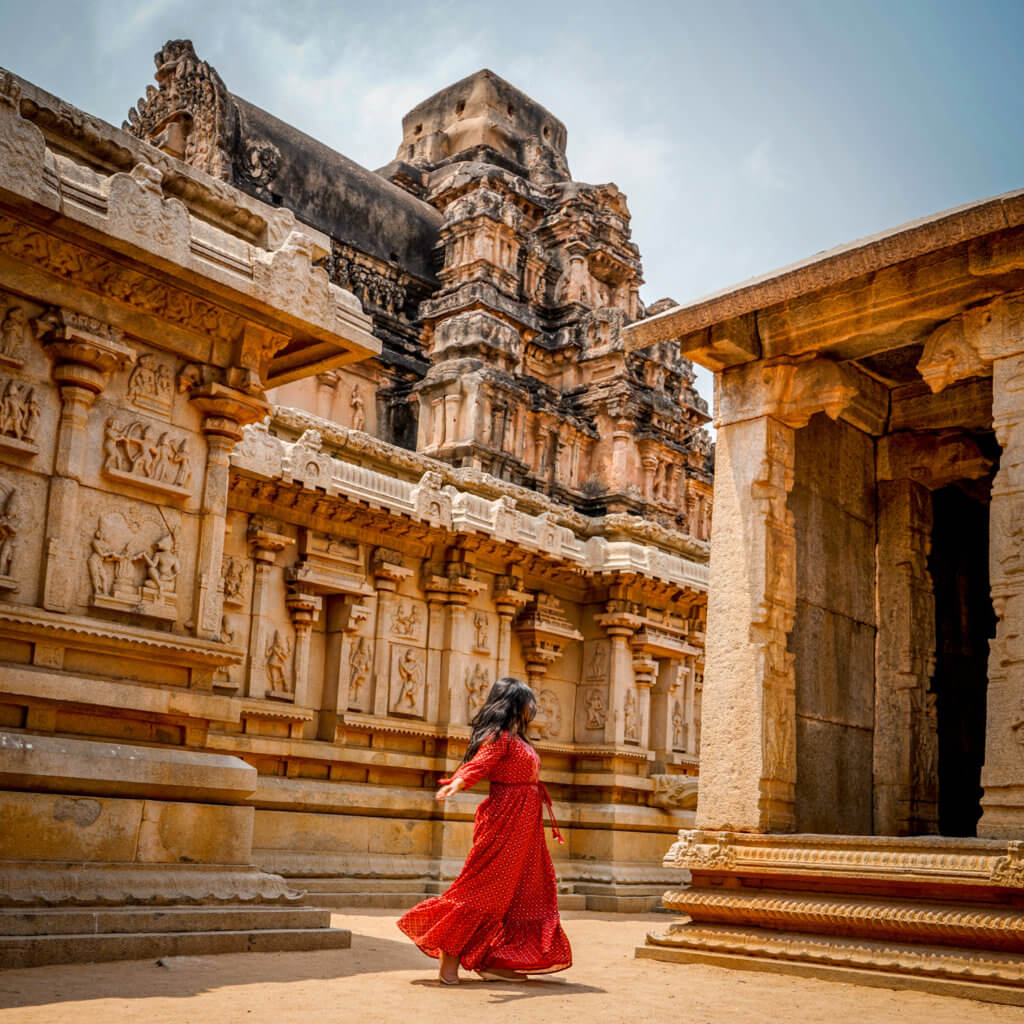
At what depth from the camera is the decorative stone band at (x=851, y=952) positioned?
19.7 ft

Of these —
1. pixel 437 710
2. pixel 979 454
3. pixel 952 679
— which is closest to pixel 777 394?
pixel 979 454

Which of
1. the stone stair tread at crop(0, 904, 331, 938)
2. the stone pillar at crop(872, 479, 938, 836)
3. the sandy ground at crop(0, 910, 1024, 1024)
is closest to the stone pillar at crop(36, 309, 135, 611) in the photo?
the stone stair tread at crop(0, 904, 331, 938)

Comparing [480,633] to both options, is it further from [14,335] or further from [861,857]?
[14,335]

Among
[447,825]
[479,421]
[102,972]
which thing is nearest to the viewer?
[102,972]

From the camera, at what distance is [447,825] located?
1345cm

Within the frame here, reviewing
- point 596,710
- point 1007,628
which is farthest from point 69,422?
point 596,710

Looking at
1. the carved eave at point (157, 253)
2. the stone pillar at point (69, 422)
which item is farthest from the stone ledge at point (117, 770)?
the carved eave at point (157, 253)

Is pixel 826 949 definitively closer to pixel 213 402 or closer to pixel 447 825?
pixel 213 402

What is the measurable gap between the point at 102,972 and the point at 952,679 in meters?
6.71

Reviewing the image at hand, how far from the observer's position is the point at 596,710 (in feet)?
51.8

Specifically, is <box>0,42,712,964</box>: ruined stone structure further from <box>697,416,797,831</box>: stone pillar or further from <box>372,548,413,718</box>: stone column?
<box>697,416,797,831</box>: stone pillar

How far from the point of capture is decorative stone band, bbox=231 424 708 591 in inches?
473

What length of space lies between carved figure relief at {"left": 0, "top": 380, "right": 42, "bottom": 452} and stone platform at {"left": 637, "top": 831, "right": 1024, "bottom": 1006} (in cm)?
479

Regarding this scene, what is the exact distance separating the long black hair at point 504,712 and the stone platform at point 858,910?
1.78 metres
